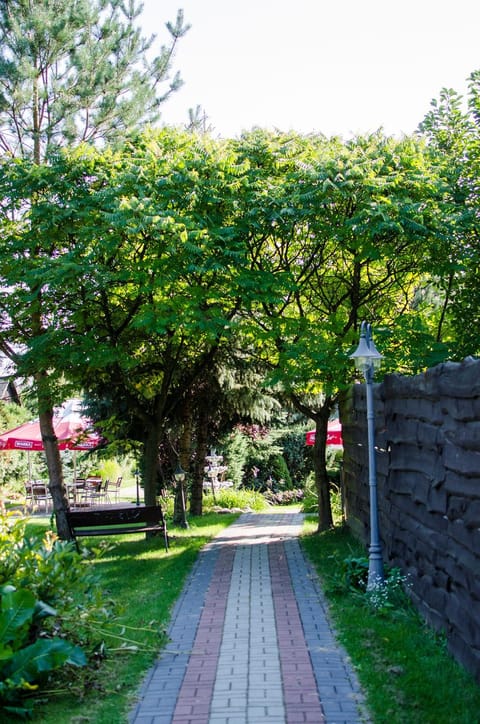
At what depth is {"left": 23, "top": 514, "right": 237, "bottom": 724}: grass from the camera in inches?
205

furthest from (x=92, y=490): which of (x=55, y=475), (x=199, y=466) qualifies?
(x=55, y=475)

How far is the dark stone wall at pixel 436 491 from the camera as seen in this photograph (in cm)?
532

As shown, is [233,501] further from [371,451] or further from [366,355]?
[366,355]

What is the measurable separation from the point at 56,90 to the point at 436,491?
11922 millimetres

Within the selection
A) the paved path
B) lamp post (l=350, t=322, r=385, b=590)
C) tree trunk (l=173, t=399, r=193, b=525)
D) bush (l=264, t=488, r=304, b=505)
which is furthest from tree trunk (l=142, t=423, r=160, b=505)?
bush (l=264, t=488, r=304, b=505)

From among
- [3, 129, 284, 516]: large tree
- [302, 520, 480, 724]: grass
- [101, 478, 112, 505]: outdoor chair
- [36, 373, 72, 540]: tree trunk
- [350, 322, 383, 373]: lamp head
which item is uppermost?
[3, 129, 284, 516]: large tree

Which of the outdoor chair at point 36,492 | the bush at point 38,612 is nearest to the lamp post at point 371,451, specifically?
the bush at point 38,612

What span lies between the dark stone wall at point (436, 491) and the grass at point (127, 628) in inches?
97.9

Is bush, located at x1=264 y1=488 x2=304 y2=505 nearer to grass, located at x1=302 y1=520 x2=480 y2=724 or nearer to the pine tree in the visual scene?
the pine tree

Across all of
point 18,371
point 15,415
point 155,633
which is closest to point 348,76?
point 18,371

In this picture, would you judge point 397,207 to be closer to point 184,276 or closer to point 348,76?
point 348,76

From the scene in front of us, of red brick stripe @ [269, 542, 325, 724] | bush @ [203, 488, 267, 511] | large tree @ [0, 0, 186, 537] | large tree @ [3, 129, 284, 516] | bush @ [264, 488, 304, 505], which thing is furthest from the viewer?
bush @ [264, 488, 304, 505]

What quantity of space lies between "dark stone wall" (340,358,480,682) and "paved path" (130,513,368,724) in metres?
0.95

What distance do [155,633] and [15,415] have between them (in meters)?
25.2
